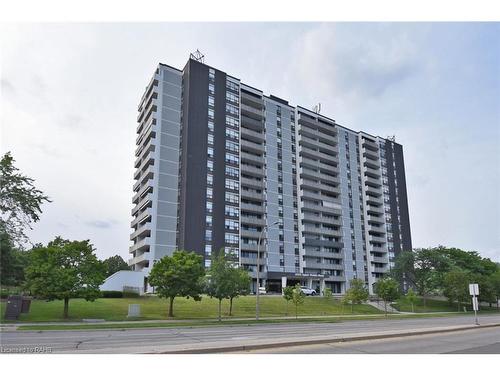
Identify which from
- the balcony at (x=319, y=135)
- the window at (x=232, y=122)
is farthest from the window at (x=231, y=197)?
the balcony at (x=319, y=135)

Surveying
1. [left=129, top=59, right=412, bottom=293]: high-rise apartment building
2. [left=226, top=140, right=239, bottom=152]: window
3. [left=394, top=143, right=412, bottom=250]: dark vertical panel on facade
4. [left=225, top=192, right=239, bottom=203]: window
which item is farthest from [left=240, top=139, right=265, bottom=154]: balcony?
[left=394, top=143, right=412, bottom=250]: dark vertical panel on facade

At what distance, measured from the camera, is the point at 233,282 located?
→ 39.6 metres

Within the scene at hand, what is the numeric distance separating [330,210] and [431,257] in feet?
84.6

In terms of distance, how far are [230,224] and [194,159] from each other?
47.5 ft

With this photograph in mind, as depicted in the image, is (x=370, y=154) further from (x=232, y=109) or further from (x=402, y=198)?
(x=232, y=109)

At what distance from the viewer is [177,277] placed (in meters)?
39.6

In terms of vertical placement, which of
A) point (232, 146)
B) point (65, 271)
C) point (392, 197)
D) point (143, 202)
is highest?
point (232, 146)

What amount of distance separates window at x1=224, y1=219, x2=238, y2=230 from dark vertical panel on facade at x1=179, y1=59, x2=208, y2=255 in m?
5.27

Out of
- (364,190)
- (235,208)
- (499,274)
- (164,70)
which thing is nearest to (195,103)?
(164,70)

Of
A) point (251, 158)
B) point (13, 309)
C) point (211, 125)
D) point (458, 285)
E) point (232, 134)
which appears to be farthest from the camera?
point (251, 158)

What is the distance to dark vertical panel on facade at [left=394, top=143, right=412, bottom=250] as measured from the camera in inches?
4704

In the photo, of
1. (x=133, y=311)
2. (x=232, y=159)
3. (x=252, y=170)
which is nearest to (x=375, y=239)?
(x=252, y=170)

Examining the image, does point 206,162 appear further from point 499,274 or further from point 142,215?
point 499,274

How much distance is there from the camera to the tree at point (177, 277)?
131 feet
